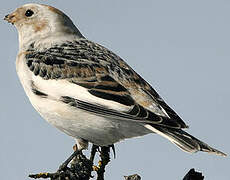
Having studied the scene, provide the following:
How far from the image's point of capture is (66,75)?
8258 millimetres

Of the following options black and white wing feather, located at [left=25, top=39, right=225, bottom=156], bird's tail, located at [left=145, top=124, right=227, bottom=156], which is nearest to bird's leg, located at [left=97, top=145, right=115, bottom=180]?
black and white wing feather, located at [left=25, top=39, right=225, bottom=156]

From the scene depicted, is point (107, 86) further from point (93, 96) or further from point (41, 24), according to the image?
point (41, 24)

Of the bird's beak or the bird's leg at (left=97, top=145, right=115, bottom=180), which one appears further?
the bird's beak

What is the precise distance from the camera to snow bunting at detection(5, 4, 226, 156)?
746cm

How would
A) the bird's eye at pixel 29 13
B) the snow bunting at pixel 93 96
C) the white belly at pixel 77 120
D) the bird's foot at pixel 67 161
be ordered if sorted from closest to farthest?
the bird's foot at pixel 67 161 < the snow bunting at pixel 93 96 < the white belly at pixel 77 120 < the bird's eye at pixel 29 13

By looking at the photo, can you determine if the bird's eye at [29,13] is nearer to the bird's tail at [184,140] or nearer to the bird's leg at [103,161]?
the bird's leg at [103,161]

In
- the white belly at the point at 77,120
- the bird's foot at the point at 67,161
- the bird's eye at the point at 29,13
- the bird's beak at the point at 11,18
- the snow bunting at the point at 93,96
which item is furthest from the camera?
the bird's beak at the point at 11,18

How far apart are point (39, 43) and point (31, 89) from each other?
1.35 meters

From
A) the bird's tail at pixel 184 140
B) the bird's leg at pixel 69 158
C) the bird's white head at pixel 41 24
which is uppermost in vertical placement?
the bird's white head at pixel 41 24

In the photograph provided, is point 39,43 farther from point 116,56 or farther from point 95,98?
point 95,98

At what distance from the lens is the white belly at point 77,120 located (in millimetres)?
7750

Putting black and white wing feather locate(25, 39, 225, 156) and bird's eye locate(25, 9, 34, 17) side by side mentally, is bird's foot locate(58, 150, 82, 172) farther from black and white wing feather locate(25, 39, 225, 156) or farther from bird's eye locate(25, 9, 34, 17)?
bird's eye locate(25, 9, 34, 17)

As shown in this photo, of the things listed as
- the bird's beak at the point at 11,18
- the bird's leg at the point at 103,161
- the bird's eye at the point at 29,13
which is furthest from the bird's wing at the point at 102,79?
the bird's beak at the point at 11,18

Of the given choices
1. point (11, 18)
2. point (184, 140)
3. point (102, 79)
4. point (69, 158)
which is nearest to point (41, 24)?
point (11, 18)
